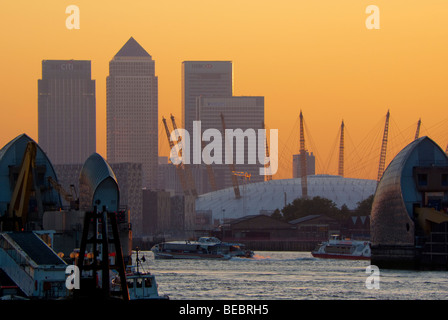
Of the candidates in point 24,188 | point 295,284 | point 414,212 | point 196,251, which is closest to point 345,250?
point 196,251

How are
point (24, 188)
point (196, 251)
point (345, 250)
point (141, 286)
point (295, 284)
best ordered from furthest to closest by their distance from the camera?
point (196, 251)
point (345, 250)
point (24, 188)
point (295, 284)
point (141, 286)

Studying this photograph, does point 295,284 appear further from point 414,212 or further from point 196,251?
point 196,251

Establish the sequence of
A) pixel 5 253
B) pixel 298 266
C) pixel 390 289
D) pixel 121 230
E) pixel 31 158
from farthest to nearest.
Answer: pixel 298 266, pixel 121 230, pixel 31 158, pixel 390 289, pixel 5 253

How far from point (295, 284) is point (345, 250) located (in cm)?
7106

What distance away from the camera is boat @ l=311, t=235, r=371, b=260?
15475 cm

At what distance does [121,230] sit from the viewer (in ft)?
375

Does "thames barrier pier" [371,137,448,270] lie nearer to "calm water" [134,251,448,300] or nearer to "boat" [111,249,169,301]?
"calm water" [134,251,448,300]

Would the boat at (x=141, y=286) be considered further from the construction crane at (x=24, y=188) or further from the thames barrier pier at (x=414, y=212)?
the thames barrier pier at (x=414, y=212)

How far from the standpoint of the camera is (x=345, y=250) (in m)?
159

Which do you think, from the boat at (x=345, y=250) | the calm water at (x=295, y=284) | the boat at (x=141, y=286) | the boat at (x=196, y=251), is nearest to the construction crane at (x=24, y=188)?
the calm water at (x=295, y=284)

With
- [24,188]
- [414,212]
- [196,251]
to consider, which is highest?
[24,188]

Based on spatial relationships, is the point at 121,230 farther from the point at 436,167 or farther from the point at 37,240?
the point at 37,240
